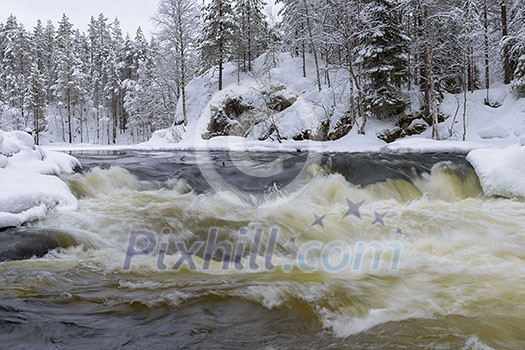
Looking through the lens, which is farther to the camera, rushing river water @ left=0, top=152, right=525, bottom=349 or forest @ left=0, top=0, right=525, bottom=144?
forest @ left=0, top=0, right=525, bottom=144

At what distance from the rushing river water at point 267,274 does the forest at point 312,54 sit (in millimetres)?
13592

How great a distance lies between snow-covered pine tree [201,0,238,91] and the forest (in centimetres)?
7

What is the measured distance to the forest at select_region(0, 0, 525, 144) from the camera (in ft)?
62.4

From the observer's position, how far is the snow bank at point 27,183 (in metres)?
4.85

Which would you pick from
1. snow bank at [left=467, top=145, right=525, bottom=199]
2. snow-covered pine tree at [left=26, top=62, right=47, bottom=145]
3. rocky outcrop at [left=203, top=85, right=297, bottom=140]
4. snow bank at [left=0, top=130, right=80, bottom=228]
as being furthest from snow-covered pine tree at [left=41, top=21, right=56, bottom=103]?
snow bank at [left=467, top=145, right=525, bottom=199]

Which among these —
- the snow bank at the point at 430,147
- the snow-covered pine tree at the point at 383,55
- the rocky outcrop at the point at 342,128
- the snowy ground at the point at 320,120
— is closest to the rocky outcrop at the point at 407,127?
the snowy ground at the point at 320,120

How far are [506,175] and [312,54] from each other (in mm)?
25138

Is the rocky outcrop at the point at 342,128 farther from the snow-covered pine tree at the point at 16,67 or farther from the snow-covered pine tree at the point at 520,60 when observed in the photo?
the snow-covered pine tree at the point at 16,67

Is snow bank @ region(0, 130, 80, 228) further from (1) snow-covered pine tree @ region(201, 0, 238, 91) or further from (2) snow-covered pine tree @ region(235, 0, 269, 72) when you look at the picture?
(2) snow-covered pine tree @ region(235, 0, 269, 72)

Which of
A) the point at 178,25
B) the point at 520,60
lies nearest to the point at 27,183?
the point at 178,25

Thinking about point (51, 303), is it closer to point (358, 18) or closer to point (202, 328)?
point (202, 328)

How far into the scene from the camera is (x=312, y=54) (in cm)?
3009

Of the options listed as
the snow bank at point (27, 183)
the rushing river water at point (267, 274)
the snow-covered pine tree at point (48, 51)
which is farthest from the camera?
the snow-covered pine tree at point (48, 51)

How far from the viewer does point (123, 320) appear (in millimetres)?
2668
